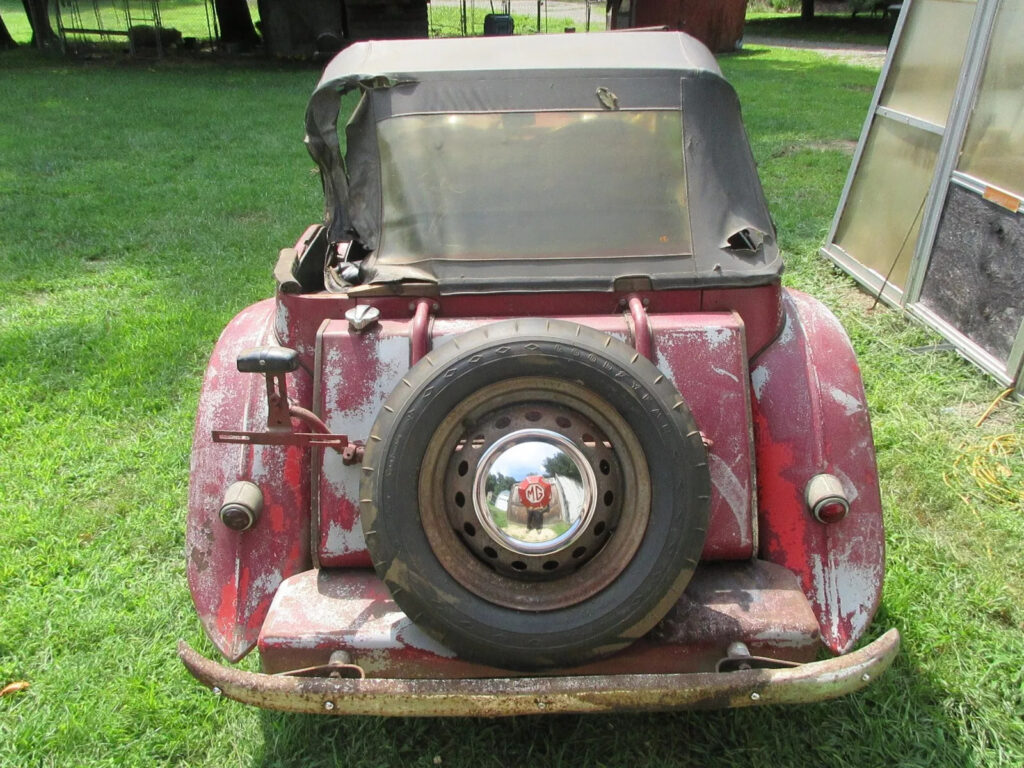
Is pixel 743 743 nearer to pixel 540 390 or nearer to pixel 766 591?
pixel 766 591

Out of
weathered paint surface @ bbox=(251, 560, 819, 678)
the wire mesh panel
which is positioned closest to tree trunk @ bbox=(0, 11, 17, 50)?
the wire mesh panel

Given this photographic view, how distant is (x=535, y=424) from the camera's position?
2262mm

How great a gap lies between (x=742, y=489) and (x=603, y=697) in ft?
2.66

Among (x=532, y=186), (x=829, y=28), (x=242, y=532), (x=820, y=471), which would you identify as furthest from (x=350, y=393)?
(x=829, y=28)

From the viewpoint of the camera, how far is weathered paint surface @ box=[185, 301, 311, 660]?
259 centimetres

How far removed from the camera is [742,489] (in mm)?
2570

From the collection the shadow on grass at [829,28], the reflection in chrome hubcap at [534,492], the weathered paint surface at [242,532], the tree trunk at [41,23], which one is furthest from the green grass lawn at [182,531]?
the shadow on grass at [829,28]

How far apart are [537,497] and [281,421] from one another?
2.59 feet

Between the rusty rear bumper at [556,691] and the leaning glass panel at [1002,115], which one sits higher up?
the leaning glass panel at [1002,115]

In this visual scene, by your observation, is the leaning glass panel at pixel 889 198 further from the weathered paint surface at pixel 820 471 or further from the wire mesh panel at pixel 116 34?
the wire mesh panel at pixel 116 34

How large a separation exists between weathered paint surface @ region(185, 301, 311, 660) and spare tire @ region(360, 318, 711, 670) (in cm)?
60

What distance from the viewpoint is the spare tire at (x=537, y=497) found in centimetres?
215

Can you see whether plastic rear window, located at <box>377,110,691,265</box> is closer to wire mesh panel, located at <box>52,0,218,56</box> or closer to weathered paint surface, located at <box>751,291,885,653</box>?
weathered paint surface, located at <box>751,291,885,653</box>

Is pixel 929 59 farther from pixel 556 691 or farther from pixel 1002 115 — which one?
pixel 556 691
